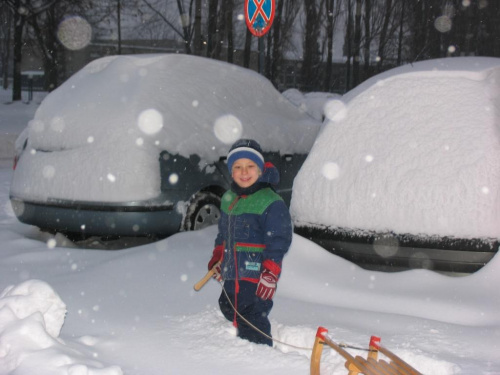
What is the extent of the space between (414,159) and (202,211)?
2.26 metres

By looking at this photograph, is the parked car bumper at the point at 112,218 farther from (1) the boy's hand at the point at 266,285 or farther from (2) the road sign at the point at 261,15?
(2) the road sign at the point at 261,15

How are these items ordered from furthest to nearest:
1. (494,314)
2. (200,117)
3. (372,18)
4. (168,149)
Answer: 1. (372,18)
2. (200,117)
3. (168,149)
4. (494,314)

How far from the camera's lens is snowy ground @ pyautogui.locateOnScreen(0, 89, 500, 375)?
266 centimetres

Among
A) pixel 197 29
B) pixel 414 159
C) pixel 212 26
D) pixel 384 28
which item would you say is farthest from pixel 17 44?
pixel 414 159

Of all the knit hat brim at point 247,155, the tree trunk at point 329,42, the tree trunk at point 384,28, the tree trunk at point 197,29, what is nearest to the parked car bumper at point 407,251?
the knit hat brim at point 247,155

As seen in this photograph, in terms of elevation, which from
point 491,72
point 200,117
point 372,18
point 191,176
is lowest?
point 191,176

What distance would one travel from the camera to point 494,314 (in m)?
3.15

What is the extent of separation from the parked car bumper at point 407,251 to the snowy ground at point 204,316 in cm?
6

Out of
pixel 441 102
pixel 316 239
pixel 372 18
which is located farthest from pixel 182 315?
pixel 372 18

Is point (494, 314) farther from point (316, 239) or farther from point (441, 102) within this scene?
point (441, 102)

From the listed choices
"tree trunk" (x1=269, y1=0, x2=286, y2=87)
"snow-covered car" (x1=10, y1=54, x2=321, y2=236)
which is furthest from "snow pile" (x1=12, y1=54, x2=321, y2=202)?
"tree trunk" (x1=269, y1=0, x2=286, y2=87)

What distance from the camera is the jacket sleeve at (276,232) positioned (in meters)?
3.01

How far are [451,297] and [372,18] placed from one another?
31836 mm

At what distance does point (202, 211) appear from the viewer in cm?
529
